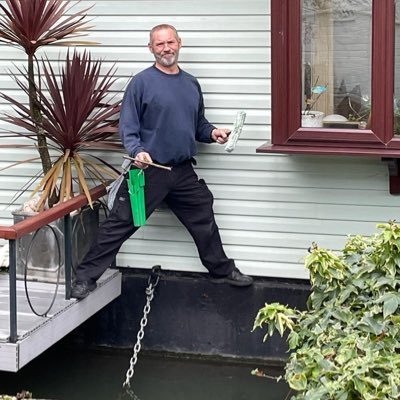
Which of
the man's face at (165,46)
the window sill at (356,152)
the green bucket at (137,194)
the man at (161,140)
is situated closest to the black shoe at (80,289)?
the man at (161,140)

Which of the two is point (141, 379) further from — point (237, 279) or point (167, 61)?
point (167, 61)

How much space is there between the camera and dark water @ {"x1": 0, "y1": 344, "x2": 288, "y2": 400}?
5680mm

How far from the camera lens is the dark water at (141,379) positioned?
18.6ft

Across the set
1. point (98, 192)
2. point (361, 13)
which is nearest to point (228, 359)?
point (98, 192)

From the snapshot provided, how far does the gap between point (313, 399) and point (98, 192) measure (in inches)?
98.6

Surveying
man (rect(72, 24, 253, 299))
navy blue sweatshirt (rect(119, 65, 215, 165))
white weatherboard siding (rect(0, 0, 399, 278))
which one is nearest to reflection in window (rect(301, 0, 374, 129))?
white weatherboard siding (rect(0, 0, 399, 278))

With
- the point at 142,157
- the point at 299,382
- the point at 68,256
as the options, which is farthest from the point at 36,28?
the point at 299,382

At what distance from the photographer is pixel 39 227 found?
514 centimetres

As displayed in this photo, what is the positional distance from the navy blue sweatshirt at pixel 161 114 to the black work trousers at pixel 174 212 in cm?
13

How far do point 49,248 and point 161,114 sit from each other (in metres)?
1.12

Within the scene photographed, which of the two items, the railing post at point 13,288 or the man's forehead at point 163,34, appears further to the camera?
the man's forehead at point 163,34

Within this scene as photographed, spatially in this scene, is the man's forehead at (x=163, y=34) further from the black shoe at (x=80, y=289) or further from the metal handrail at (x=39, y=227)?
the black shoe at (x=80, y=289)

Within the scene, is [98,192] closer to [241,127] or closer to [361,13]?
[241,127]

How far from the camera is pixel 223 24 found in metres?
5.86
